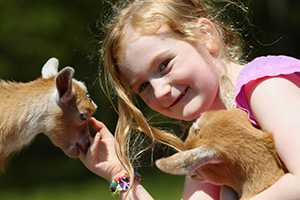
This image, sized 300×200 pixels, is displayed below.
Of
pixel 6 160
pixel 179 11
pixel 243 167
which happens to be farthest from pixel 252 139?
pixel 6 160

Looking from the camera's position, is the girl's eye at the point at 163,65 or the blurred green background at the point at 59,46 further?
the blurred green background at the point at 59,46

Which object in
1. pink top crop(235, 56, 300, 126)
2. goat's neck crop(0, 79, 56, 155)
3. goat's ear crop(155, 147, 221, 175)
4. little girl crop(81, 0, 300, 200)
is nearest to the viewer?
goat's ear crop(155, 147, 221, 175)

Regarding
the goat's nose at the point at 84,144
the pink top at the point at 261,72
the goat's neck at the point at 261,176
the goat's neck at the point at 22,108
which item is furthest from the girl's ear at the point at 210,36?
the goat's neck at the point at 22,108

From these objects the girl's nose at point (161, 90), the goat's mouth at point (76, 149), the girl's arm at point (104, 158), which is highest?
the girl's nose at point (161, 90)

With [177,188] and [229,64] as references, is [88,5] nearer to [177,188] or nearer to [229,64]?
[177,188]

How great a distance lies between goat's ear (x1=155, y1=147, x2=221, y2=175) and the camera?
11.4 feet

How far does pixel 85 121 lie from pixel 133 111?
0.97m

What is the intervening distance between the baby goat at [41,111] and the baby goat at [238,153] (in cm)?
211

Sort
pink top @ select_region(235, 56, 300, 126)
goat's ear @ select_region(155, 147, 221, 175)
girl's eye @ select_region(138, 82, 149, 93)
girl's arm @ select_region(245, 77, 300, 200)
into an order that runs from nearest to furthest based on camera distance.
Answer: goat's ear @ select_region(155, 147, 221, 175) < girl's arm @ select_region(245, 77, 300, 200) < pink top @ select_region(235, 56, 300, 126) < girl's eye @ select_region(138, 82, 149, 93)

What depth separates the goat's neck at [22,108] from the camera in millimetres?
5867

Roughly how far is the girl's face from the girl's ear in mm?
60

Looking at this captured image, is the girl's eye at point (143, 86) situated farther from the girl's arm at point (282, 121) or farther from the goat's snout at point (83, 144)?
the goat's snout at point (83, 144)

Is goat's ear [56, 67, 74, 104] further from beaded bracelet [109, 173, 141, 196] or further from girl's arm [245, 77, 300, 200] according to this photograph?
girl's arm [245, 77, 300, 200]

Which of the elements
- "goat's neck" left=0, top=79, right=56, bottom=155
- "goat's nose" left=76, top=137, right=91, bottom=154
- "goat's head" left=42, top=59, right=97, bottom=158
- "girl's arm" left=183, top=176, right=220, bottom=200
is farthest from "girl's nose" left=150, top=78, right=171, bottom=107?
"goat's neck" left=0, top=79, right=56, bottom=155
